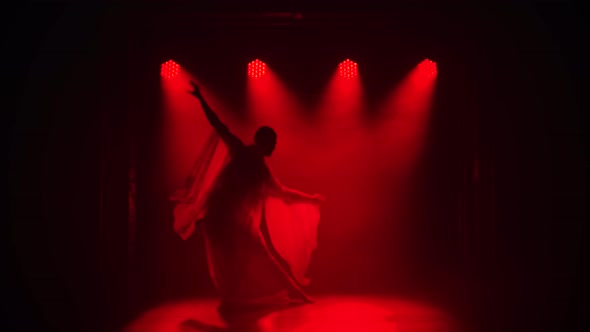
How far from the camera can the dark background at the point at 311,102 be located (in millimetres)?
4938

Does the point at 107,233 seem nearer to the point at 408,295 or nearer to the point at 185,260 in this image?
the point at 185,260

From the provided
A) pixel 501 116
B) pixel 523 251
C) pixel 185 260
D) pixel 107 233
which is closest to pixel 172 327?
pixel 107 233

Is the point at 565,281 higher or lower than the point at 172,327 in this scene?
higher

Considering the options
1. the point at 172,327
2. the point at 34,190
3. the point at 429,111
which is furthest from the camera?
the point at 429,111

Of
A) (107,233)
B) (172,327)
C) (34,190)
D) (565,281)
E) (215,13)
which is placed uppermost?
(215,13)

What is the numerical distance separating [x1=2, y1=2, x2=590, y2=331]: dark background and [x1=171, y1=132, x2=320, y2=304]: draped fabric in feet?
3.40

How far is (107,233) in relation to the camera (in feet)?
18.8

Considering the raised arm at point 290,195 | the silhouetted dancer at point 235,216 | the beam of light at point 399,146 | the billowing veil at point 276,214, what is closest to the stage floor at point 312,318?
the silhouetted dancer at point 235,216

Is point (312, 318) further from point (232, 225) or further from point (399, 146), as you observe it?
point (399, 146)

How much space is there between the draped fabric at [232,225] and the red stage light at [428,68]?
8.47 ft

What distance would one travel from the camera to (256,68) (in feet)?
21.9

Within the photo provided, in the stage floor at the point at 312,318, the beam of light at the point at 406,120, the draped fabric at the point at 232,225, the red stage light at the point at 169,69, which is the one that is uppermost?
the red stage light at the point at 169,69

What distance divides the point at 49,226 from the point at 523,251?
15.0ft

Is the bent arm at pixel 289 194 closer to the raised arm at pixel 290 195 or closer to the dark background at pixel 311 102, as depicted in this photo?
the raised arm at pixel 290 195
